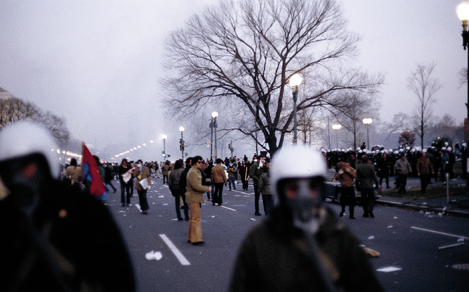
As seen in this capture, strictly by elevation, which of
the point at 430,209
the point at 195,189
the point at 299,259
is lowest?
the point at 430,209

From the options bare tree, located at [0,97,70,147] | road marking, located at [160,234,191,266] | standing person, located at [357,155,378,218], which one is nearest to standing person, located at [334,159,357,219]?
standing person, located at [357,155,378,218]

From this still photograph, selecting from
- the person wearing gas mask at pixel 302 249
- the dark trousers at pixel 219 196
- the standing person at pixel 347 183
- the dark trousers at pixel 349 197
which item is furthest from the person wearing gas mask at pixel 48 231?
the dark trousers at pixel 219 196

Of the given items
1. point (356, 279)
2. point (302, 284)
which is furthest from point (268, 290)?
point (356, 279)

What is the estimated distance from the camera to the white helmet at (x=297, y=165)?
2.42 meters

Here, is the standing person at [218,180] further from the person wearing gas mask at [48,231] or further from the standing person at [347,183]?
the person wearing gas mask at [48,231]

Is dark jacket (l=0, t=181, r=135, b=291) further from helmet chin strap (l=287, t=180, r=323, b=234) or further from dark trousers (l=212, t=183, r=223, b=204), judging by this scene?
dark trousers (l=212, t=183, r=223, b=204)

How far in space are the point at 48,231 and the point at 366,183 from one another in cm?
1390

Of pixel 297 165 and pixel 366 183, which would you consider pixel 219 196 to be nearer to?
pixel 366 183

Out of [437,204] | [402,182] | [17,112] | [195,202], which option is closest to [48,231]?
[195,202]

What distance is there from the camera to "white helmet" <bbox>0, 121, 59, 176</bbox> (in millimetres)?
2432

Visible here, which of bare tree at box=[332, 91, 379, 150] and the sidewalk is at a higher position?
bare tree at box=[332, 91, 379, 150]

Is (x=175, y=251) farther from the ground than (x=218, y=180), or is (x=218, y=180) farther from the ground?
(x=218, y=180)

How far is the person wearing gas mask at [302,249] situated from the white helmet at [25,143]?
42.8 inches

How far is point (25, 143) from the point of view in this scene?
8.07 feet
